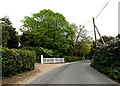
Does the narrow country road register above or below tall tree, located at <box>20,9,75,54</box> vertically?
below

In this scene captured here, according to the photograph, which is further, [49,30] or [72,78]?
[49,30]

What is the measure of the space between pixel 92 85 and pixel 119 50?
318 centimetres

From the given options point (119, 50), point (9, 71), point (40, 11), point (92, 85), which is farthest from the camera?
point (40, 11)

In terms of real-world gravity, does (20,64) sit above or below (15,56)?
below

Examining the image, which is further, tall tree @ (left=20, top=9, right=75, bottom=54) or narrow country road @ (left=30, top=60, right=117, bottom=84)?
tall tree @ (left=20, top=9, right=75, bottom=54)

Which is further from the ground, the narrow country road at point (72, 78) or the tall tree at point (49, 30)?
the tall tree at point (49, 30)

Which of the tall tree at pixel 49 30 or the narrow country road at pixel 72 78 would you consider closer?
the narrow country road at pixel 72 78

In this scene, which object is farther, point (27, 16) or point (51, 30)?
point (27, 16)

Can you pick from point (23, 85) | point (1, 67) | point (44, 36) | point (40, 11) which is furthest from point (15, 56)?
point (40, 11)

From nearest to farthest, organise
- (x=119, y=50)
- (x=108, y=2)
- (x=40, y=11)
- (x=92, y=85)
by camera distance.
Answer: (x=92, y=85), (x=119, y=50), (x=108, y=2), (x=40, y=11)

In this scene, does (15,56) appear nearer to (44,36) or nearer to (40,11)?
(44,36)

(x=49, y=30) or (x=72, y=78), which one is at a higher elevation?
(x=49, y=30)

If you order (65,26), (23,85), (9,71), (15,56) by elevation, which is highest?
(65,26)

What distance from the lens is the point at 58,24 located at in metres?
27.0
